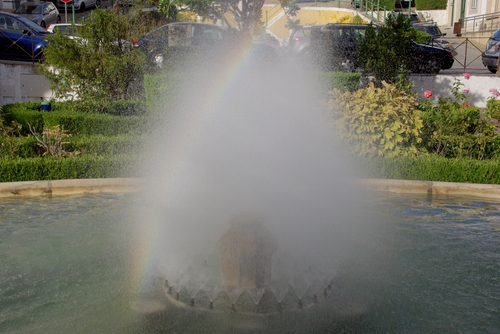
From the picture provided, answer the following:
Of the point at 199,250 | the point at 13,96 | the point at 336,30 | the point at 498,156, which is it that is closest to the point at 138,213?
the point at 199,250

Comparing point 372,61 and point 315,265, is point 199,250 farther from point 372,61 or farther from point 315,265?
point 372,61

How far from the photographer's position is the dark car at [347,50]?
17.9 meters

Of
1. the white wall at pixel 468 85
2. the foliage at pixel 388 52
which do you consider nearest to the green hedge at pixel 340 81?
the foliage at pixel 388 52

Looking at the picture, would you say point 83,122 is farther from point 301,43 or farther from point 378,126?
point 301,43

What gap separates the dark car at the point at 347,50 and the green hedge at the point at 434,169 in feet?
30.6

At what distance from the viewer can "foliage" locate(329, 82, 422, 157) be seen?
905 centimetres

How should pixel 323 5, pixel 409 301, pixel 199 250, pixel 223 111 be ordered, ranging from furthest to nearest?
pixel 323 5 → pixel 223 111 → pixel 199 250 → pixel 409 301

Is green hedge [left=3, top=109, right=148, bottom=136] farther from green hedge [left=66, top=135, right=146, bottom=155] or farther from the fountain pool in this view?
the fountain pool

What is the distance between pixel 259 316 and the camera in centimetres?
447

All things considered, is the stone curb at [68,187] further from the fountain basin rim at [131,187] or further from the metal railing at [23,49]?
the metal railing at [23,49]

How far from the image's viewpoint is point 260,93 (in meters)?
8.81

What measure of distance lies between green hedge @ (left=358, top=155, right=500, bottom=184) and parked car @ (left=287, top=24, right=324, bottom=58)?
430 inches

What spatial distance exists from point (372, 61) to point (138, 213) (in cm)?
906

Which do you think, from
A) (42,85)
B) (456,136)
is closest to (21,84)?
(42,85)
